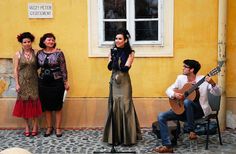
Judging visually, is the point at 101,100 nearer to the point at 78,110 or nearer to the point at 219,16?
the point at 78,110

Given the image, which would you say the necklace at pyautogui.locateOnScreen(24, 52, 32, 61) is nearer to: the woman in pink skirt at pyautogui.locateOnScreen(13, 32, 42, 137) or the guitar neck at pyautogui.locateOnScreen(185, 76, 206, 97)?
the woman in pink skirt at pyautogui.locateOnScreen(13, 32, 42, 137)

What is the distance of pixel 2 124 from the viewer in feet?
26.5

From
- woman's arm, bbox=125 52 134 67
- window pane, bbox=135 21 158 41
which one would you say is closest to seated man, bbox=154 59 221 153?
woman's arm, bbox=125 52 134 67

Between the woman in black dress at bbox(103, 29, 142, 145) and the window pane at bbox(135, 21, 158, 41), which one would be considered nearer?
the woman in black dress at bbox(103, 29, 142, 145)

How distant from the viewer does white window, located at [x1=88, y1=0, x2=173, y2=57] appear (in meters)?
7.66

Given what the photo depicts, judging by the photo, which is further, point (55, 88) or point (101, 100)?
point (101, 100)

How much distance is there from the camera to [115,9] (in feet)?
25.5

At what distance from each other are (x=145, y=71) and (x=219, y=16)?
1574 millimetres

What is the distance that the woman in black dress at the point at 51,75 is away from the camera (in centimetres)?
733

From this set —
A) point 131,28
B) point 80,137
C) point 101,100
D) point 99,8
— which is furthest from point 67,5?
point 80,137

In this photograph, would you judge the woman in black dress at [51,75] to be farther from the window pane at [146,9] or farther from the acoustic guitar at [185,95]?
the acoustic guitar at [185,95]

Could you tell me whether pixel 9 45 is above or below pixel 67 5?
below

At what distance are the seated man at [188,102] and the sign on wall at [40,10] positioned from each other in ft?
8.72

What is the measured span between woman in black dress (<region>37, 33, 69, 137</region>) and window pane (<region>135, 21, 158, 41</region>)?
4.60 ft
